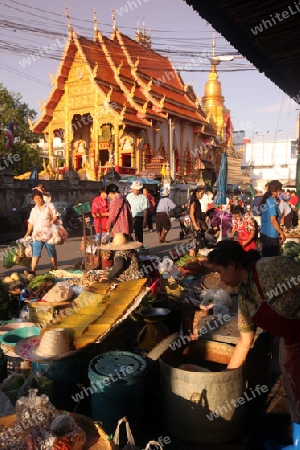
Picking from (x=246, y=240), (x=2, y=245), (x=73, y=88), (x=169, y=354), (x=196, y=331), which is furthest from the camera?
(x=73, y=88)

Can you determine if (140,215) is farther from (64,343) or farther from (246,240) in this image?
(64,343)

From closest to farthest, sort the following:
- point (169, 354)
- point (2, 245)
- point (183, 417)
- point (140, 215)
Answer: point (183, 417) → point (169, 354) → point (140, 215) → point (2, 245)

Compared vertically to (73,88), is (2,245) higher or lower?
lower

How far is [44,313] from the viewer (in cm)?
448

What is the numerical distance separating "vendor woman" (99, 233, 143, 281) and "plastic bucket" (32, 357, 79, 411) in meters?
1.99

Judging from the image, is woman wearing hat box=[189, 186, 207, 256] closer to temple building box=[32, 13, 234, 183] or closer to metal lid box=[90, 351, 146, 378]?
metal lid box=[90, 351, 146, 378]

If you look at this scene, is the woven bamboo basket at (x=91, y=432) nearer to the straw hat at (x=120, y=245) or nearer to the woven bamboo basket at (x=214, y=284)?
the straw hat at (x=120, y=245)

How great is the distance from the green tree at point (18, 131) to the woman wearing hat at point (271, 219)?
2352 cm

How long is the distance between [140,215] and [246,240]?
4478 mm

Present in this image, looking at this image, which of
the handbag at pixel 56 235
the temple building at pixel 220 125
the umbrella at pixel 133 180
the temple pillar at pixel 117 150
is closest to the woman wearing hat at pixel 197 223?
the handbag at pixel 56 235

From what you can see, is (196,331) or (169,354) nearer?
(169,354)

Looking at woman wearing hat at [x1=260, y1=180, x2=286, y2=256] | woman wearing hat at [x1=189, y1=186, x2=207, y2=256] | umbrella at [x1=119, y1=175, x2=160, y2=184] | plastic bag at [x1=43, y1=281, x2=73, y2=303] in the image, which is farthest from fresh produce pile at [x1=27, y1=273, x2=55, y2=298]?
umbrella at [x1=119, y1=175, x2=160, y2=184]

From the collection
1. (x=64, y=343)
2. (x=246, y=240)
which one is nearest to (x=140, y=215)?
(x=246, y=240)

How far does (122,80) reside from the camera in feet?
85.3
